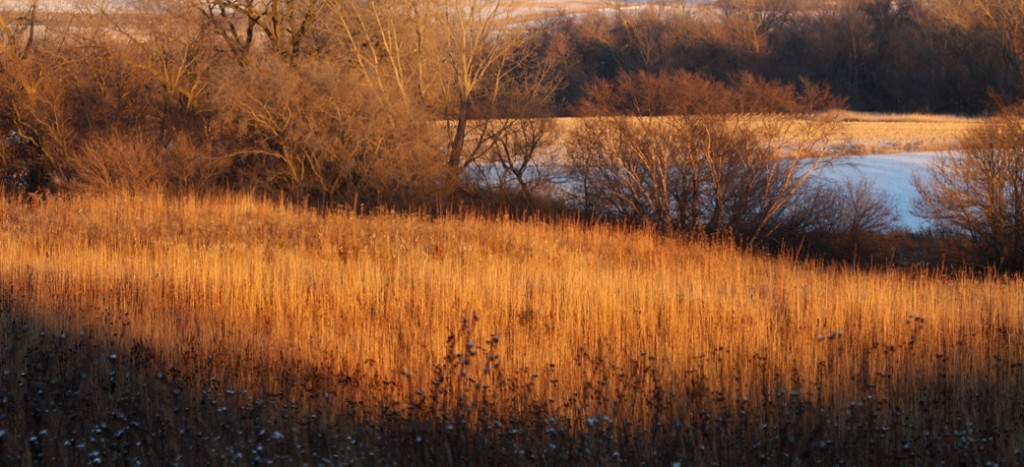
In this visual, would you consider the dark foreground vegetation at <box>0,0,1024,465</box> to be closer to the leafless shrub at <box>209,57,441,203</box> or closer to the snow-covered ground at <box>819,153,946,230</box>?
the leafless shrub at <box>209,57,441,203</box>

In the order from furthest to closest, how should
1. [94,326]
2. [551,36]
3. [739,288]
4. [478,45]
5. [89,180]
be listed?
[551,36] → [478,45] → [89,180] → [739,288] → [94,326]

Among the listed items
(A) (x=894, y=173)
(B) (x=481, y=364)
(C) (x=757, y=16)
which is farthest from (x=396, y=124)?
(C) (x=757, y=16)

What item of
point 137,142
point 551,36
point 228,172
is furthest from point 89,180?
point 551,36

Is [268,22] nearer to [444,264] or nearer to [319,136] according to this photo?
[319,136]

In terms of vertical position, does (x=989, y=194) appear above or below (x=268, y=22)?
below

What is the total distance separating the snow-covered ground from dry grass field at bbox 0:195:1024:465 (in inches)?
590

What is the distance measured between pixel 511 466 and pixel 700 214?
669 inches

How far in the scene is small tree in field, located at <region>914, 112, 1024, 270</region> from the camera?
19703 mm

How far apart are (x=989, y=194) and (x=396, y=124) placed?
12702 millimetres

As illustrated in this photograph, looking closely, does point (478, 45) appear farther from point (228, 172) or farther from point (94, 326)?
point (94, 326)

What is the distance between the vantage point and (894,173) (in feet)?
105

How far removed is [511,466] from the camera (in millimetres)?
5066

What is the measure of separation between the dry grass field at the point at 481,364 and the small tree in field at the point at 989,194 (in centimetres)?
992

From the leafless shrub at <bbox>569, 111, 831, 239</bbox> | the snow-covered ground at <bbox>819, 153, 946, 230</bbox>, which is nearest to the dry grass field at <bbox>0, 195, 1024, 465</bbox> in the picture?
the leafless shrub at <bbox>569, 111, 831, 239</bbox>
